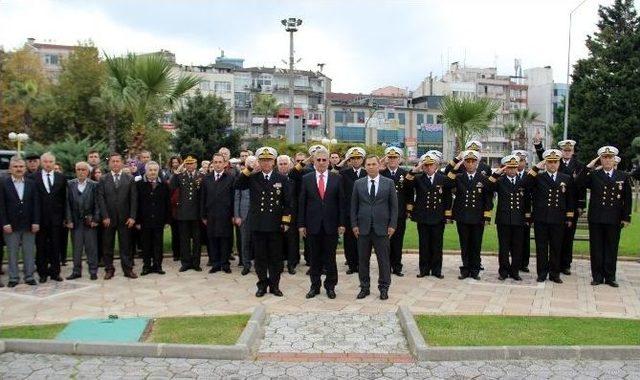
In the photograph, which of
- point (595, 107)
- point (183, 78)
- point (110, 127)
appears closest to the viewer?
point (183, 78)

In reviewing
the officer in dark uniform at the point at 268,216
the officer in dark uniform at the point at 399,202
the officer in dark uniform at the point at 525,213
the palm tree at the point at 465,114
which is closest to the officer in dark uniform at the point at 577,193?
the officer in dark uniform at the point at 525,213

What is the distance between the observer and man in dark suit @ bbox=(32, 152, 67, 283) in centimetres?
958

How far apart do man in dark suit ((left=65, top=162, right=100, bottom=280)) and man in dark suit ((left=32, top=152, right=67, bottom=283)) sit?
16 cm

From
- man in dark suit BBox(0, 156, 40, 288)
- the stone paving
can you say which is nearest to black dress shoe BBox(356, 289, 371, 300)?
the stone paving

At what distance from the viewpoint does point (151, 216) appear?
A: 1027 centimetres

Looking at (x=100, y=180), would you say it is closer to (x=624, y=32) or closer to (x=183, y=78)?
(x=183, y=78)

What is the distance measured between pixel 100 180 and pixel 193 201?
1.56 m

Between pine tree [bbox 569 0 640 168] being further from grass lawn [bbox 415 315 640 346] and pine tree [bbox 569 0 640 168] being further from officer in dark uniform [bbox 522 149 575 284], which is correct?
grass lawn [bbox 415 315 640 346]

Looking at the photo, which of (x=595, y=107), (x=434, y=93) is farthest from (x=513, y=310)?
(x=434, y=93)

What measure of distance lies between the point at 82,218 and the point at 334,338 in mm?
5314

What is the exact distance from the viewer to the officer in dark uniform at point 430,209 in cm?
991

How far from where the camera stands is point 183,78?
583 inches

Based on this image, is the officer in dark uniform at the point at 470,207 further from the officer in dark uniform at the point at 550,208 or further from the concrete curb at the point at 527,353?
the concrete curb at the point at 527,353

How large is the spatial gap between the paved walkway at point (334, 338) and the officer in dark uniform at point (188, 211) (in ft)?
11.8
